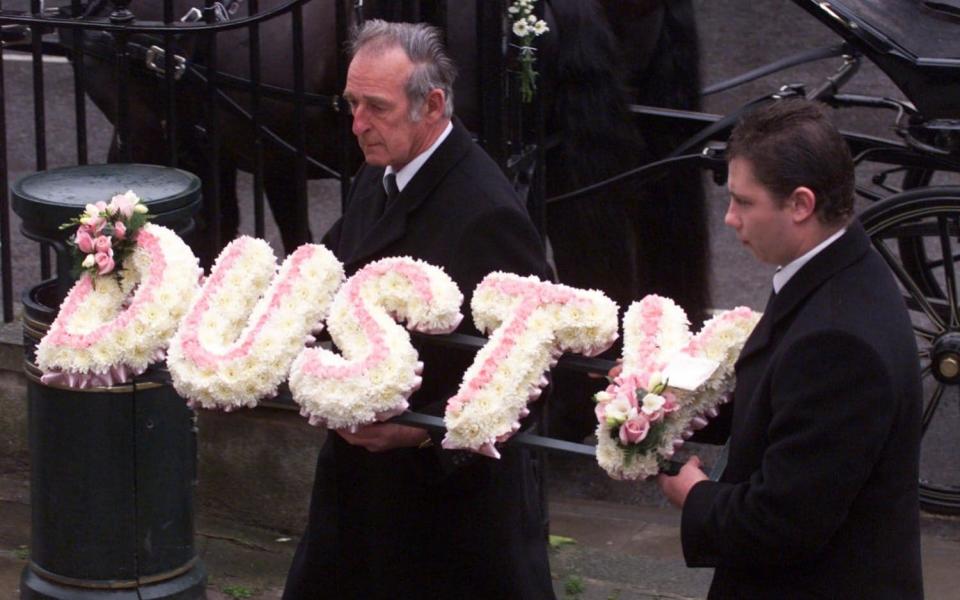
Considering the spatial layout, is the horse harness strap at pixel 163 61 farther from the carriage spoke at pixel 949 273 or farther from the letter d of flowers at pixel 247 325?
the letter d of flowers at pixel 247 325

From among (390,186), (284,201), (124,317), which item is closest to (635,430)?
(390,186)

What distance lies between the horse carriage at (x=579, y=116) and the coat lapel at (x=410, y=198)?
1.29 m

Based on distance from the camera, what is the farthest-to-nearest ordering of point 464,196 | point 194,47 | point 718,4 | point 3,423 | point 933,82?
point 718,4
point 194,47
point 3,423
point 933,82
point 464,196

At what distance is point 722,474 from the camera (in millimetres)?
2643

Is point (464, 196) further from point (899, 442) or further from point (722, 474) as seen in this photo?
point (899, 442)

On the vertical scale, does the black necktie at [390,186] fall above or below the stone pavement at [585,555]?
above

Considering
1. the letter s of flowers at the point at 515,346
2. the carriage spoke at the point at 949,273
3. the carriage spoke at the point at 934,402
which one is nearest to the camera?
the letter s of flowers at the point at 515,346

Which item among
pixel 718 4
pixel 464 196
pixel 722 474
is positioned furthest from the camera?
pixel 718 4

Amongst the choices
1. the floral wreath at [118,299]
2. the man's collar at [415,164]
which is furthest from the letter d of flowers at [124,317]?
the man's collar at [415,164]

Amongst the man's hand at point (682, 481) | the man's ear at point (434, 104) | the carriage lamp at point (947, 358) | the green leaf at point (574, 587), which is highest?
the man's ear at point (434, 104)

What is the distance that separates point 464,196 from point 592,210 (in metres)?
2.36

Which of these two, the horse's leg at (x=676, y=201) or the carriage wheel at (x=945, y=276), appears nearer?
the carriage wheel at (x=945, y=276)

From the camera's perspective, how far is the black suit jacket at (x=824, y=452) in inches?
93.0

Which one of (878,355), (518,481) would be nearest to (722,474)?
(878,355)
